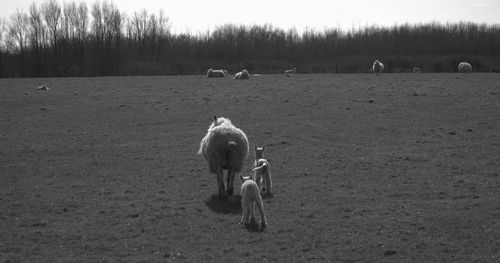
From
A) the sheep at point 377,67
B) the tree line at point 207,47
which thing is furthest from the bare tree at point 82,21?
the sheep at point 377,67

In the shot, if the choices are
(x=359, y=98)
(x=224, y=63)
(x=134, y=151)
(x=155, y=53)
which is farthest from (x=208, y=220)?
(x=155, y=53)

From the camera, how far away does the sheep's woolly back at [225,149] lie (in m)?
12.6

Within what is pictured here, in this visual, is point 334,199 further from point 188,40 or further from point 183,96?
point 188,40

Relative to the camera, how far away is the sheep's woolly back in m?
12.6

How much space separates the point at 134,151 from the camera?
18.5 meters

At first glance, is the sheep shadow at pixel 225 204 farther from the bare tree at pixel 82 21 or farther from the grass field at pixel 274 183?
the bare tree at pixel 82 21

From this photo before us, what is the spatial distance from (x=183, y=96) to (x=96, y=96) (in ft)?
22.7

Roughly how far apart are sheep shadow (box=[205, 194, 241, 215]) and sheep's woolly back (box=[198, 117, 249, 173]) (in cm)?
76

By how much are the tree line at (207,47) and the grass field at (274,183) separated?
52.7 metres

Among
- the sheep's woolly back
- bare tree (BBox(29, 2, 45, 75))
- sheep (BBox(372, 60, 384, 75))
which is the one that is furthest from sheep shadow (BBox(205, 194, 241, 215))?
bare tree (BBox(29, 2, 45, 75))

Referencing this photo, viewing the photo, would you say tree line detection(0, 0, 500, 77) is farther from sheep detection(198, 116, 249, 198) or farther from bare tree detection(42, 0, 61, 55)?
sheep detection(198, 116, 249, 198)

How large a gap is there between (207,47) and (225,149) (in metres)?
92.2

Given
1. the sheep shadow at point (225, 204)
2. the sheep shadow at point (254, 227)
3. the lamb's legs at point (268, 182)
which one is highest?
the lamb's legs at point (268, 182)

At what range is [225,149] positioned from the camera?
41.4 ft
